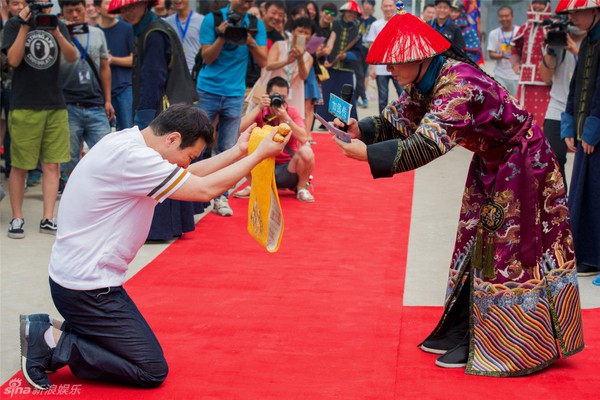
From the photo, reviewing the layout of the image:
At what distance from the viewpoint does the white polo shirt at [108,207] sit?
11.7ft

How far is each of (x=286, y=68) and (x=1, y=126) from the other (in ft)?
9.56

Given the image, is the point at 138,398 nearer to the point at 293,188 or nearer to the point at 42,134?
the point at 42,134

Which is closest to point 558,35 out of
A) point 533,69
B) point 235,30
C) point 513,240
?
point 533,69

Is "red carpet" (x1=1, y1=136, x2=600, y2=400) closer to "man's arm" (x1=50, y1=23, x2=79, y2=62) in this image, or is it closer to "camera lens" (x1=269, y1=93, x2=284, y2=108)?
"camera lens" (x1=269, y1=93, x2=284, y2=108)

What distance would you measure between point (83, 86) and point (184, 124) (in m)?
3.72

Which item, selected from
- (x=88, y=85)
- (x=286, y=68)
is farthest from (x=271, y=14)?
(x=88, y=85)

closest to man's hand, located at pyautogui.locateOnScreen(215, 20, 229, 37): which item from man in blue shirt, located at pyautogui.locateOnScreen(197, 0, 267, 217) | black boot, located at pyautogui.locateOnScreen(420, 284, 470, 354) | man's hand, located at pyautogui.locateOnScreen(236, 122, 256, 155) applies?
man in blue shirt, located at pyautogui.locateOnScreen(197, 0, 267, 217)

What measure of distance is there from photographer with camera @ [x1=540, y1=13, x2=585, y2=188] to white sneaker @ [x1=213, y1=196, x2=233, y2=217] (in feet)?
8.28

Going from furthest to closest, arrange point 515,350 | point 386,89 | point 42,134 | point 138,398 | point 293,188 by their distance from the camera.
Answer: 1. point 386,89
2. point 293,188
3. point 42,134
4. point 515,350
5. point 138,398

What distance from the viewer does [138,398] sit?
11.9 ft

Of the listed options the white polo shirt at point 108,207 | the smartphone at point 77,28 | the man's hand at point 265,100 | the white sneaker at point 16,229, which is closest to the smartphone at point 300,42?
the man's hand at point 265,100

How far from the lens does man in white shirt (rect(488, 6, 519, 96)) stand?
11.1 meters

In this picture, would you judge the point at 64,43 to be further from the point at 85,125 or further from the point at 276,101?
the point at 276,101

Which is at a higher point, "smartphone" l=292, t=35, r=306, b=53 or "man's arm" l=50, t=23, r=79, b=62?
"man's arm" l=50, t=23, r=79, b=62
